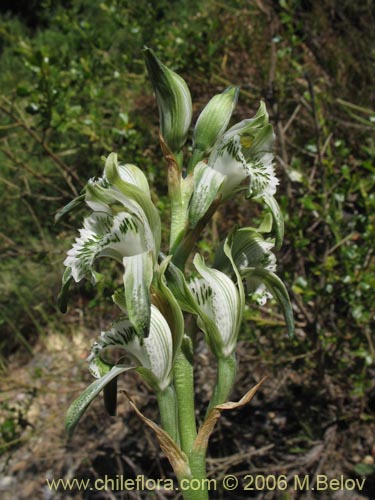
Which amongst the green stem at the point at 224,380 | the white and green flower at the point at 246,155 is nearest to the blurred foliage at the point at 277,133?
the white and green flower at the point at 246,155

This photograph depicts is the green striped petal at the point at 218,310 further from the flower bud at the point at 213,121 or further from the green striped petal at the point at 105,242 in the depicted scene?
the flower bud at the point at 213,121

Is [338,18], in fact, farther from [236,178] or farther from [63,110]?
[236,178]

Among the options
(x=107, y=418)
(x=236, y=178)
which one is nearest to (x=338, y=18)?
(x=107, y=418)

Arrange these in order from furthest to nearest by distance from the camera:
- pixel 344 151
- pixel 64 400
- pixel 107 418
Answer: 1. pixel 64 400
2. pixel 107 418
3. pixel 344 151

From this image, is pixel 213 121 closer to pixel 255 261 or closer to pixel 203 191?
pixel 203 191

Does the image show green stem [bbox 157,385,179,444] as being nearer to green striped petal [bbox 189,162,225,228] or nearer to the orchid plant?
the orchid plant

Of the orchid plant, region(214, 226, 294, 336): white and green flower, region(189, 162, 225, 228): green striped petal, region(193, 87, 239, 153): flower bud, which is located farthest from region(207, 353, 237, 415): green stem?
region(193, 87, 239, 153): flower bud

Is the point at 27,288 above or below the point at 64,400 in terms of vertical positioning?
above
